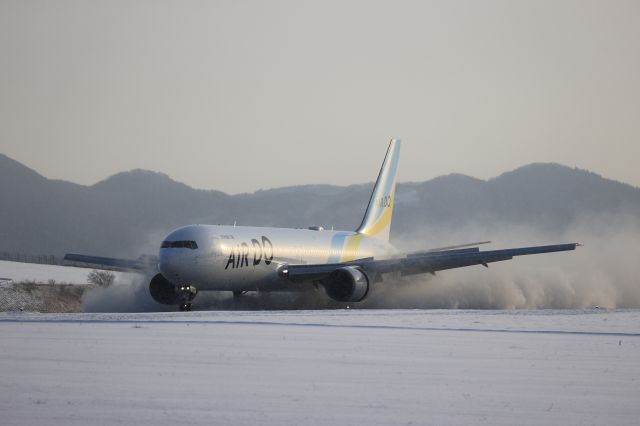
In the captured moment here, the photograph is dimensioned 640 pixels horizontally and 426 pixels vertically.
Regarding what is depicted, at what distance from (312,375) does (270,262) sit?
31254mm

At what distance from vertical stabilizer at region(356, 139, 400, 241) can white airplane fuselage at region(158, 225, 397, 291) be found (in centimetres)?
397

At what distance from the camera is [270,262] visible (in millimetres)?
46312

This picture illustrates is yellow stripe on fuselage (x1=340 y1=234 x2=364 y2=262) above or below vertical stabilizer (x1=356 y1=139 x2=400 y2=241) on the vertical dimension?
below

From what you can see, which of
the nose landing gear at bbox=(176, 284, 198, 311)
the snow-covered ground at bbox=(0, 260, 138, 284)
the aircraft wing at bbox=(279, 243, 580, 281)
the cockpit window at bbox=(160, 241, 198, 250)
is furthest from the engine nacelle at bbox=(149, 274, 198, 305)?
the snow-covered ground at bbox=(0, 260, 138, 284)

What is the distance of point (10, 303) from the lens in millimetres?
45875

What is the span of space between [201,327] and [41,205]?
16656 centimetres

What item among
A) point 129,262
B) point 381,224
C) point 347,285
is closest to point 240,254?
point 347,285

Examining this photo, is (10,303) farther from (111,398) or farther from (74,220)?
(74,220)

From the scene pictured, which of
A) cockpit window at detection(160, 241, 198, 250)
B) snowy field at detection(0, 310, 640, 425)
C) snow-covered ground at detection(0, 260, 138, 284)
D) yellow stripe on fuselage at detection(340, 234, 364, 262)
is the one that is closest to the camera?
snowy field at detection(0, 310, 640, 425)

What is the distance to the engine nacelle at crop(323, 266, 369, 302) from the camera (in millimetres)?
44688

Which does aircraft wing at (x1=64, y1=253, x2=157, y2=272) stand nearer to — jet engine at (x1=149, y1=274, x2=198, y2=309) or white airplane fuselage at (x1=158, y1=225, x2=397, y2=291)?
jet engine at (x1=149, y1=274, x2=198, y2=309)

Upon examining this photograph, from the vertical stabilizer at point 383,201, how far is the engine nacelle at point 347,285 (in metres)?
10.6

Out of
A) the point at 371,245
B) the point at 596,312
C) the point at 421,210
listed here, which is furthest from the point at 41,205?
the point at 596,312

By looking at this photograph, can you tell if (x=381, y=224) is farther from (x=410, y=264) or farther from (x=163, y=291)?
(x=163, y=291)
